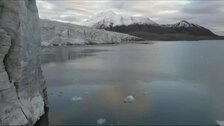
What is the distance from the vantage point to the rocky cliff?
10656mm

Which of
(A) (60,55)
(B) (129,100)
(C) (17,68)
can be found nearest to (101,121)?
(B) (129,100)

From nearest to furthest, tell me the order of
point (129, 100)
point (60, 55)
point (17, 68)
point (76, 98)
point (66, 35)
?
point (17, 68) → point (129, 100) → point (76, 98) → point (60, 55) → point (66, 35)

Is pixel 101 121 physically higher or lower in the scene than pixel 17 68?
lower

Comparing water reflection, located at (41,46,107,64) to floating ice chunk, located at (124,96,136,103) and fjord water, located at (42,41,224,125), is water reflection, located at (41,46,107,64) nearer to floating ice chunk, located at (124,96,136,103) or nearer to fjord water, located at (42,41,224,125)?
fjord water, located at (42,41,224,125)

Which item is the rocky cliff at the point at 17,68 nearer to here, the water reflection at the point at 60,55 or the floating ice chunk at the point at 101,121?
the floating ice chunk at the point at 101,121

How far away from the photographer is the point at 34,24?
13969 mm

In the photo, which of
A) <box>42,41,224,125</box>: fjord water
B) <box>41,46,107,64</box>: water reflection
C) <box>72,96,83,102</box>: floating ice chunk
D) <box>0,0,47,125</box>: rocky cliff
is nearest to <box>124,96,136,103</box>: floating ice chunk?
<box>42,41,224,125</box>: fjord water

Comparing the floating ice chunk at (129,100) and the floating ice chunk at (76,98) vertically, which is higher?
the floating ice chunk at (129,100)

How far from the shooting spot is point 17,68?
11383 mm

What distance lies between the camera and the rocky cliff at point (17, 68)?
420 inches

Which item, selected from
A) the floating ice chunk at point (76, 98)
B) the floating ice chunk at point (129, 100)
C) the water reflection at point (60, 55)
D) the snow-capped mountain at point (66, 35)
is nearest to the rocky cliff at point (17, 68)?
the floating ice chunk at point (76, 98)

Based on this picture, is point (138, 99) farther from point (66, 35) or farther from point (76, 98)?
point (66, 35)

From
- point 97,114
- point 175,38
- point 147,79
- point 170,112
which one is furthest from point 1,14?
point 175,38

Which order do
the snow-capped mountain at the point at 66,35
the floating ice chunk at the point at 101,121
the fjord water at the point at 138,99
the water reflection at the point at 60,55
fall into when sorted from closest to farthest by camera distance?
the floating ice chunk at the point at 101,121
the fjord water at the point at 138,99
the water reflection at the point at 60,55
the snow-capped mountain at the point at 66,35
